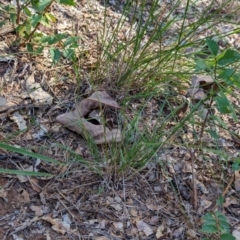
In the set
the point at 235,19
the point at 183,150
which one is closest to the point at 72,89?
the point at 183,150

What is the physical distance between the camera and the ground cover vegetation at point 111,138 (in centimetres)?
183

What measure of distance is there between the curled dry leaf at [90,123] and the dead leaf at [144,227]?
1.09 feet

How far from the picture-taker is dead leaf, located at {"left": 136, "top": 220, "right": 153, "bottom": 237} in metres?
1.85

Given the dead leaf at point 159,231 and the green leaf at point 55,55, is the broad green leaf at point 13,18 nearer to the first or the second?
the green leaf at point 55,55

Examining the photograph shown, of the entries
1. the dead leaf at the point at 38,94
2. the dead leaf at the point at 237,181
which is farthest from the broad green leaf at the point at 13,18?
the dead leaf at the point at 237,181

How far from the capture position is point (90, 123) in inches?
82.9

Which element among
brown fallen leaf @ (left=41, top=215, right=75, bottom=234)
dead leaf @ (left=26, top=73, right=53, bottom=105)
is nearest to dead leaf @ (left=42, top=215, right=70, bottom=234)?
brown fallen leaf @ (left=41, top=215, right=75, bottom=234)

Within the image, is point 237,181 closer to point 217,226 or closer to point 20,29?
point 217,226

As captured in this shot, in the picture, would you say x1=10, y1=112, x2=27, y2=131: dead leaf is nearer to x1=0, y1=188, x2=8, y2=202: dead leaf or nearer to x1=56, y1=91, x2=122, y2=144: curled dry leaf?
x1=56, y1=91, x2=122, y2=144: curled dry leaf

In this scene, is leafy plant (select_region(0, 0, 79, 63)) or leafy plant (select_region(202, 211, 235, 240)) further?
leafy plant (select_region(0, 0, 79, 63))

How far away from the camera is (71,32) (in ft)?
8.61

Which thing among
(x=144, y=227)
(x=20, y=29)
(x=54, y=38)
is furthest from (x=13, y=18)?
(x=144, y=227)

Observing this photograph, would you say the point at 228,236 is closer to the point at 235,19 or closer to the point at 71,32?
the point at 71,32

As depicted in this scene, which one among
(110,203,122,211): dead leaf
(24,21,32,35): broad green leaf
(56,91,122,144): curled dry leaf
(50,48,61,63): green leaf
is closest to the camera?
(110,203,122,211): dead leaf
